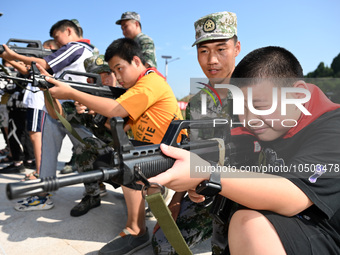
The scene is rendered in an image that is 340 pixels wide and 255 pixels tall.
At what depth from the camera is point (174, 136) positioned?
1.43 meters

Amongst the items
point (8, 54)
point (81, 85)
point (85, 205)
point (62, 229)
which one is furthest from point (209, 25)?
point (8, 54)

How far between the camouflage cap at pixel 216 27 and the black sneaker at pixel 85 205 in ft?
6.59

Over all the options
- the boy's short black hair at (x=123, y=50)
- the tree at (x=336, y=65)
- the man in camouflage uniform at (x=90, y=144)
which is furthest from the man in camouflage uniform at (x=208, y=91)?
the tree at (x=336, y=65)

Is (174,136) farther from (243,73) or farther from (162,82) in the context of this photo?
(162,82)

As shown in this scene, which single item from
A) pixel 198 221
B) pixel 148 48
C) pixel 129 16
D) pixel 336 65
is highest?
pixel 336 65

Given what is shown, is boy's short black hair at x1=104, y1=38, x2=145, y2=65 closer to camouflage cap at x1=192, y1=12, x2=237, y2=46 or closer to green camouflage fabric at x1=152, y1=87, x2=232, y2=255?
camouflage cap at x1=192, y1=12, x2=237, y2=46

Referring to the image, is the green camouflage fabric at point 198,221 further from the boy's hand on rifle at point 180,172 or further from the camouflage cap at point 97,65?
the camouflage cap at point 97,65

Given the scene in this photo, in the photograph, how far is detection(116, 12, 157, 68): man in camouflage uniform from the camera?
470 centimetres

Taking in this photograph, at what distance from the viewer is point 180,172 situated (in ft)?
4.15

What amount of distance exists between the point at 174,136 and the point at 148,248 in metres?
1.32

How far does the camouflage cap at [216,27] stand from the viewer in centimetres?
226

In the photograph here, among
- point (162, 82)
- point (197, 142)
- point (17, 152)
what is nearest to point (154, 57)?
point (162, 82)

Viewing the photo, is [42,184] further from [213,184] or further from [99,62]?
[99,62]

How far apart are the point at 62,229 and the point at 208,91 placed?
1.92 metres
